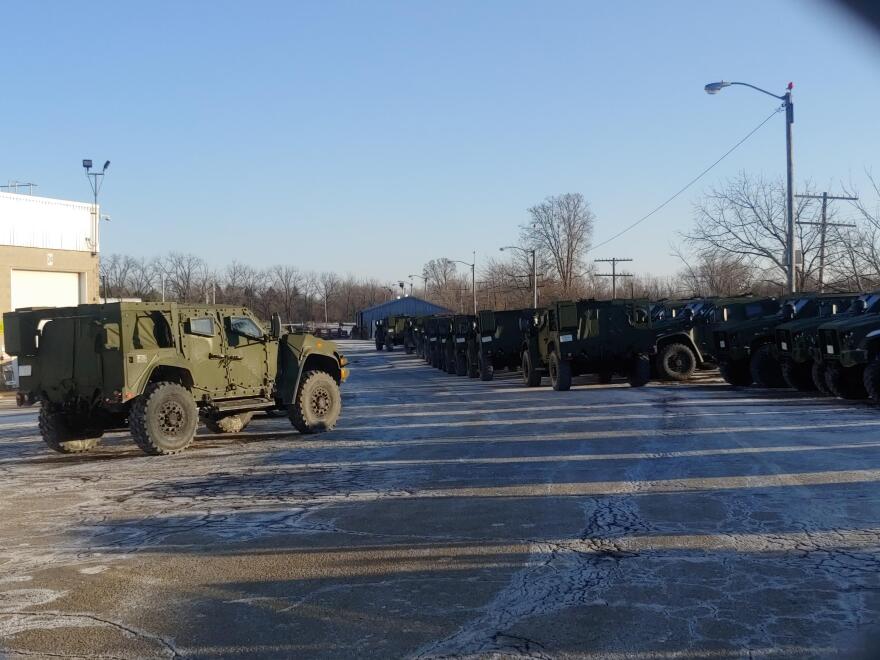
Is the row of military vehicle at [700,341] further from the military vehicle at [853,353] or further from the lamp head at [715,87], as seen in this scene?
the lamp head at [715,87]

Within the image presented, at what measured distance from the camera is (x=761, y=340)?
19469mm

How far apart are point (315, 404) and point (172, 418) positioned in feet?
8.18

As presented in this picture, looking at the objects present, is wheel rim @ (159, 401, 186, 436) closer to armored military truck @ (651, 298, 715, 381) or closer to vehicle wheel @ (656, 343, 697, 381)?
armored military truck @ (651, 298, 715, 381)

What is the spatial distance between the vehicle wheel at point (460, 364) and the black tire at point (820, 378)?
1345 cm

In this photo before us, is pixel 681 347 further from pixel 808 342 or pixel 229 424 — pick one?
pixel 229 424

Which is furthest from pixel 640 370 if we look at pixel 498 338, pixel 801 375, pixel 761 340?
pixel 498 338

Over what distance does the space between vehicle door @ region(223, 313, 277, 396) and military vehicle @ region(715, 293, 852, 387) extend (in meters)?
10.6

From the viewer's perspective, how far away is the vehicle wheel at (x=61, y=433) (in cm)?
1267

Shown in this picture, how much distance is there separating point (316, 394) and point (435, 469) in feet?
14.2

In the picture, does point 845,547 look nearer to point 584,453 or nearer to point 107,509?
point 584,453

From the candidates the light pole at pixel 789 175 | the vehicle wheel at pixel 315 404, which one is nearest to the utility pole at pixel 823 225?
the light pole at pixel 789 175

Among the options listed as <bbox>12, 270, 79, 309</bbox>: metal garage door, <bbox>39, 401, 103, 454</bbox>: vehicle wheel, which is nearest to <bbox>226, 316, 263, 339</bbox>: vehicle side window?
<bbox>39, 401, 103, 454</bbox>: vehicle wheel

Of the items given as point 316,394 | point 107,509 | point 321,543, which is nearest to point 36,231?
point 316,394

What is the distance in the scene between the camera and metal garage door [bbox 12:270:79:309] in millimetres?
35375
